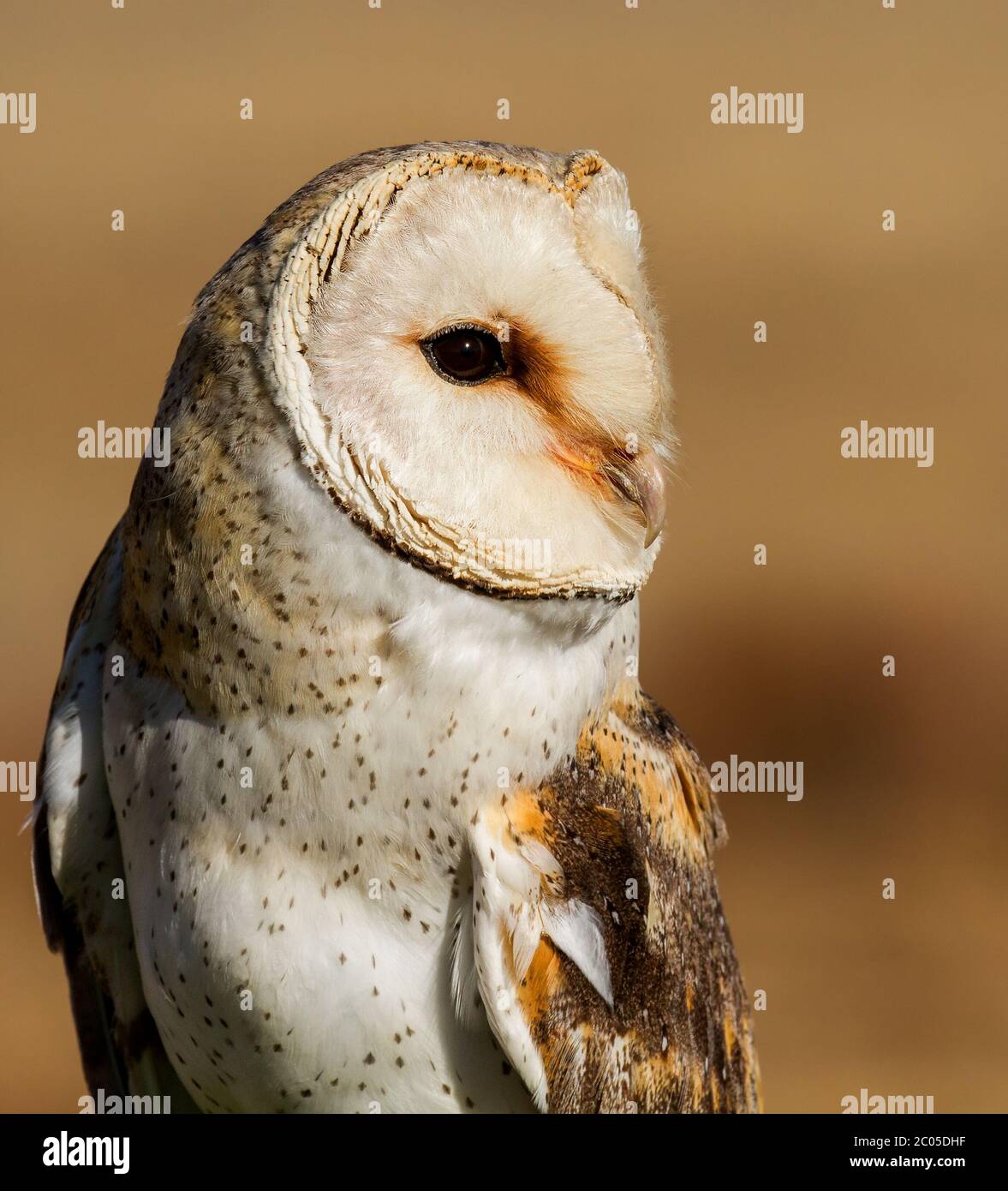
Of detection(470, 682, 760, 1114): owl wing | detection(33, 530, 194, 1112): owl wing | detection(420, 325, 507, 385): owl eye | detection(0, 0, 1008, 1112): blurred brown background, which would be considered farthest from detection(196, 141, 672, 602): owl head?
detection(0, 0, 1008, 1112): blurred brown background

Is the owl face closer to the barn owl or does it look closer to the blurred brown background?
the barn owl

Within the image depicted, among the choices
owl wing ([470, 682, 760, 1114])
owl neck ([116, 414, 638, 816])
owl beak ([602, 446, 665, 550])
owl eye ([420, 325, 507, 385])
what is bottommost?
owl wing ([470, 682, 760, 1114])

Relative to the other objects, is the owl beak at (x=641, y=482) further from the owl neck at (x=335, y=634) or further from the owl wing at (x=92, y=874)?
the owl wing at (x=92, y=874)

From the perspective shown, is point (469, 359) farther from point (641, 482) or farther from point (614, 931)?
point (614, 931)

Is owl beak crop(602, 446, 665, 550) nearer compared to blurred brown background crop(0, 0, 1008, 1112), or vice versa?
owl beak crop(602, 446, 665, 550)

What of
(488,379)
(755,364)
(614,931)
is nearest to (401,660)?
(488,379)

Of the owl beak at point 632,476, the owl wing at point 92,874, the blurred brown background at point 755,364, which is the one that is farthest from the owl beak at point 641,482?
the blurred brown background at point 755,364

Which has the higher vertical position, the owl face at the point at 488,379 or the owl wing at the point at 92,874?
the owl face at the point at 488,379
